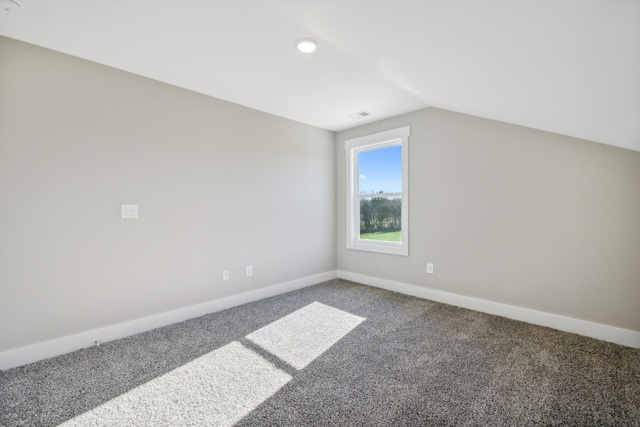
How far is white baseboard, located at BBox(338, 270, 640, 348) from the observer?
2.41m

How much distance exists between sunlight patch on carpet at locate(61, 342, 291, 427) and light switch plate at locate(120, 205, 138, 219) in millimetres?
1406

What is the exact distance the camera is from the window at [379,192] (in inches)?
150

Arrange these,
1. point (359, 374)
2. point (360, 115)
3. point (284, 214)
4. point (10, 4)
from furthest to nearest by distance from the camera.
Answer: point (284, 214) → point (360, 115) → point (359, 374) → point (10, 4)

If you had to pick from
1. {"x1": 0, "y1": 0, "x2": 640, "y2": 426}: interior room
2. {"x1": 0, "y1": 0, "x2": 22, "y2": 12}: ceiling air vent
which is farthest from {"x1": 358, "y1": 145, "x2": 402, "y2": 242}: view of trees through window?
{"x1": 0, "y1": 0, "x2": 22, "y2": 12}: ceiling air vent

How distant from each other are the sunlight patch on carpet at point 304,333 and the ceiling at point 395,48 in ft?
7.71

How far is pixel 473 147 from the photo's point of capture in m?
3.19

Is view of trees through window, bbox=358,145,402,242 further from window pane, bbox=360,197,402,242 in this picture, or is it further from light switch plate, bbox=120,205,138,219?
light switch plate, bbox=120,205,138,219

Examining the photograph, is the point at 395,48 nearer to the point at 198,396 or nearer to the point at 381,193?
the point at 381,193

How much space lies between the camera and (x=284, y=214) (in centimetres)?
388

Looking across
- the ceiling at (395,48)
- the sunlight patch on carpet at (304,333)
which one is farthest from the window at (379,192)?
the sunlight patch on carpet at (304,333)

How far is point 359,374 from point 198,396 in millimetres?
1044

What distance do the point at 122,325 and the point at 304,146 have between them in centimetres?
295

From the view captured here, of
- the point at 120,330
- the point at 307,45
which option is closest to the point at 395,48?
the point at 307,45

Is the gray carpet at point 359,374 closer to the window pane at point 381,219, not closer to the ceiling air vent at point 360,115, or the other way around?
the window pane at point 381,219
